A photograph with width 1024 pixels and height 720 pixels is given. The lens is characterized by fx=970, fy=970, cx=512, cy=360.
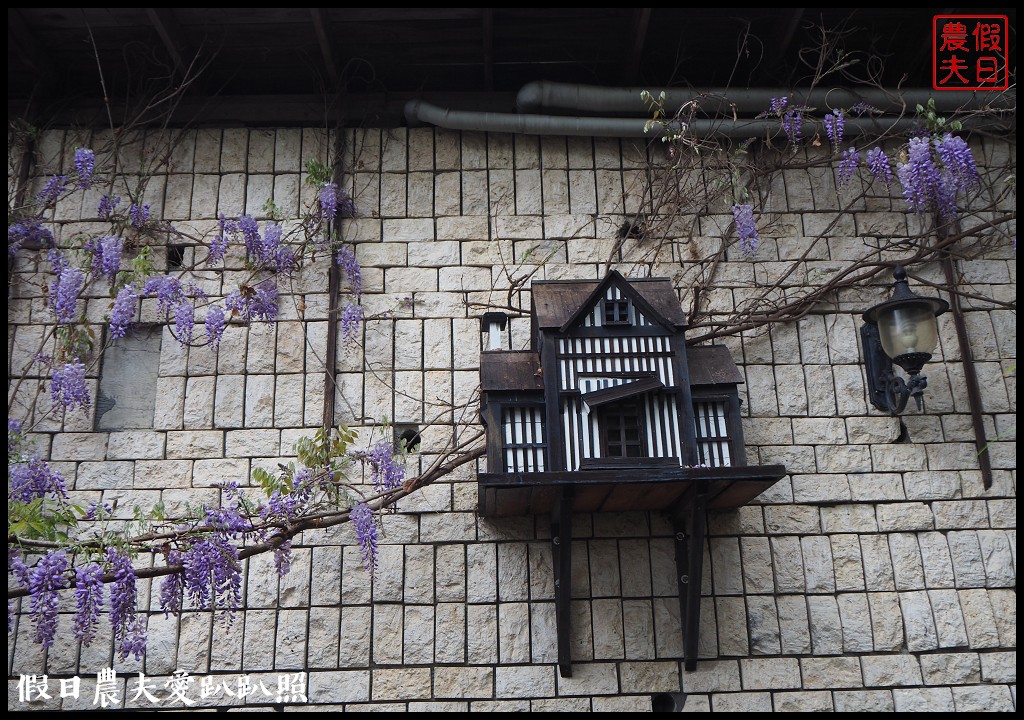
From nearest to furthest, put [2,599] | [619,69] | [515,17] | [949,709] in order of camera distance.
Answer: [2,599]
[949,709]
[515,17]
[619,69]

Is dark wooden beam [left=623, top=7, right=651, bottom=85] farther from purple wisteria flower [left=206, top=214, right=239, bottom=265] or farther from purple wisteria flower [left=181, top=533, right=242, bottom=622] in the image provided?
purple wisteria flower [left=181, top=533, right=242, bottom=622]

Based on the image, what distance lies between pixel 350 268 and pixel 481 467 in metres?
1.05

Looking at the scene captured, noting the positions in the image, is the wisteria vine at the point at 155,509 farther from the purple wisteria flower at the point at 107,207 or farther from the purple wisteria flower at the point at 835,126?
the purple wisteria flower at the point at 835,126

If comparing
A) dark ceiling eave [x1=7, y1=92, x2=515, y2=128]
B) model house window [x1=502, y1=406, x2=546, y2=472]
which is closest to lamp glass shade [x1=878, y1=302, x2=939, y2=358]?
model house window [x1=502, y1=406, x2=546, y2=472]

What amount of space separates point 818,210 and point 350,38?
2.28 m

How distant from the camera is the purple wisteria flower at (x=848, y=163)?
13.9 feet

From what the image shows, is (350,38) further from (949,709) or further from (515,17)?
(949,709)

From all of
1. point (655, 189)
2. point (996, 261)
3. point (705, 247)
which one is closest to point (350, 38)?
point (655, 189)

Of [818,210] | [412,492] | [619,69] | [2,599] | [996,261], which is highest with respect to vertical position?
[619,69]

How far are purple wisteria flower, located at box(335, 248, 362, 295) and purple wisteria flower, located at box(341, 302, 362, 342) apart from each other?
0.09 meters

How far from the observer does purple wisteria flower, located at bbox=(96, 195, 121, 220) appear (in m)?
4.36

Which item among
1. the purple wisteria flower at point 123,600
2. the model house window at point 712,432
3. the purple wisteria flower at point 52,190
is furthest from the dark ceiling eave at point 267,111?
the purple wisteria flower at point 123,600

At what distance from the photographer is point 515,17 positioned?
14.2 feet

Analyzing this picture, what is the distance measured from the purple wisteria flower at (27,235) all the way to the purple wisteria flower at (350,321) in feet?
4.60
